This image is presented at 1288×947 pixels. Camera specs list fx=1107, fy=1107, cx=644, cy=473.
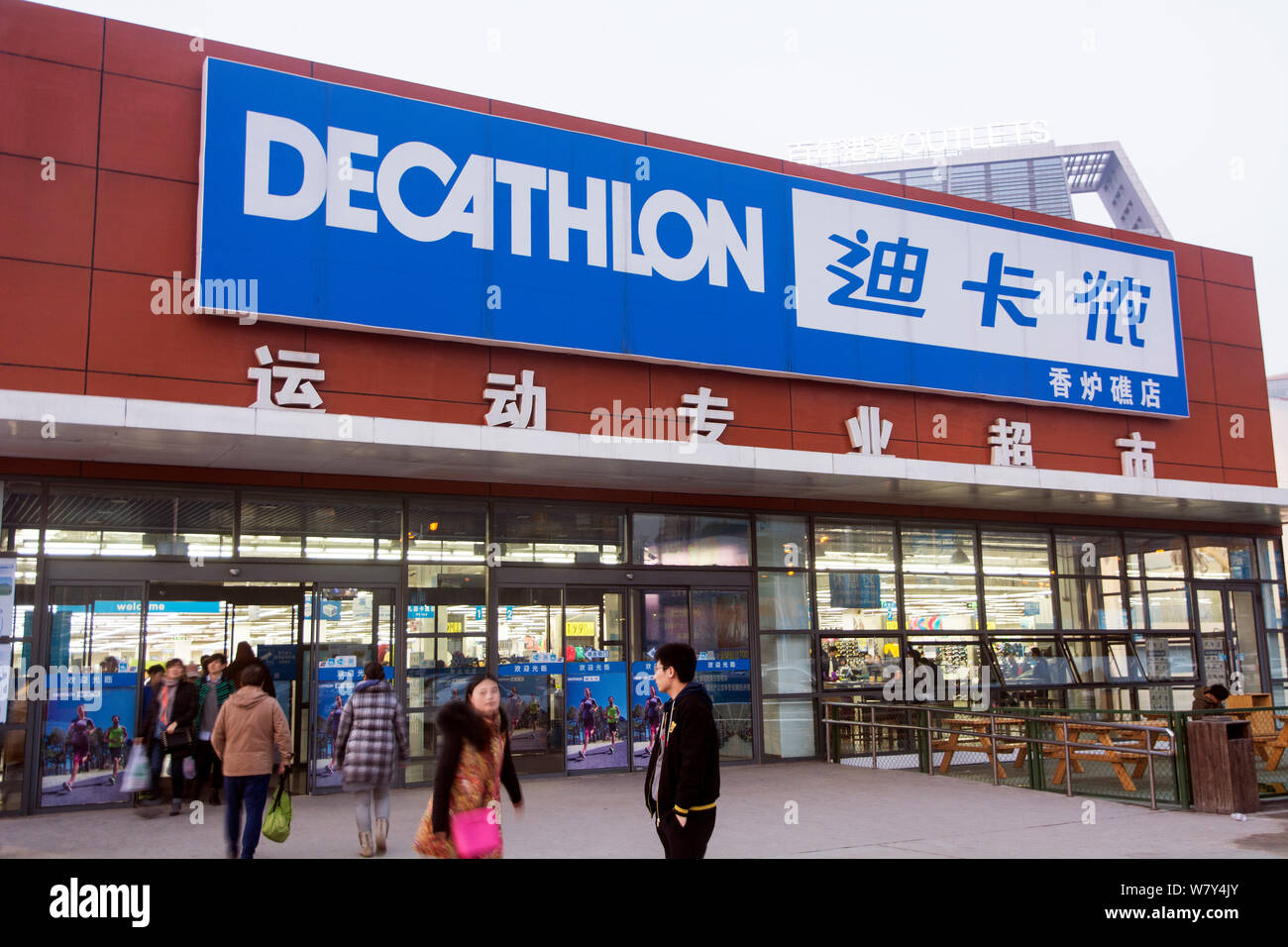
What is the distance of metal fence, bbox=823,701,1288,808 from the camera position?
11.3m

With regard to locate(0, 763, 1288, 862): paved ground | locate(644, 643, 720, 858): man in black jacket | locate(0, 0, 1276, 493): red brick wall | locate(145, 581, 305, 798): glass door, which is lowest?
locate(0, 763, 1288, 862): paved ground

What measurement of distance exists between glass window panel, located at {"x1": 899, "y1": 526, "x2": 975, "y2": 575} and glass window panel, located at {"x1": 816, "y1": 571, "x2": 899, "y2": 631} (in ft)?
1.88

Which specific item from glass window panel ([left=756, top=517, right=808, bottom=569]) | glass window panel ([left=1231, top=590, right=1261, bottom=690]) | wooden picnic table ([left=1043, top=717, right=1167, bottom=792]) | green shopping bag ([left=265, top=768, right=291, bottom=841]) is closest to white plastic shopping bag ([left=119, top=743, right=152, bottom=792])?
green shopping bag ([left=265, top=768, right=291, bottom=841])

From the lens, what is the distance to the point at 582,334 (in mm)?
13430

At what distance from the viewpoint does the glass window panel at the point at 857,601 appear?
15.7m

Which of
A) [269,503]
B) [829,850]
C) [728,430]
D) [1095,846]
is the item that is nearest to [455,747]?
[829,850]

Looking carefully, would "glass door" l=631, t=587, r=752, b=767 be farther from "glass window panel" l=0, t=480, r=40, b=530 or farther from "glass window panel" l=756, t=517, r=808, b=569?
"glass window panel" l=0, t=480, r=40, b=530

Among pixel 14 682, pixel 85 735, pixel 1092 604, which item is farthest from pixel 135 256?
pixel 1092 604

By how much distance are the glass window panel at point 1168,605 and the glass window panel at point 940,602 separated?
382 cm

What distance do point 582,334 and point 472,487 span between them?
2274 mm

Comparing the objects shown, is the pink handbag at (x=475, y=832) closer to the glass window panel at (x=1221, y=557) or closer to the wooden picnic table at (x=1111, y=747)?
the wooden picnic table at (x=1111, y=747)

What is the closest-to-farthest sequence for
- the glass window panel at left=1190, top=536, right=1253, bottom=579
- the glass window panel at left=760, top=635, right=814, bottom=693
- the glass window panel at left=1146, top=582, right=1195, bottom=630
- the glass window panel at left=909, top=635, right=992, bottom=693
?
the glass window panel at left=760, top=635, right=814, bottom=693 → the glass window panel at left=909, top=635, right=992, bottom=693 → the glass window panel at left=1146, top=582, right=1195, bottom=630 → the glass window panel at left=1190, top=536, right=1253, bottom=579

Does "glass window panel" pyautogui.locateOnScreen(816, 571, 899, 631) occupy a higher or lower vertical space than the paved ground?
higher

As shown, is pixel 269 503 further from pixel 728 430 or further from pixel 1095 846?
pixel 1095 846
